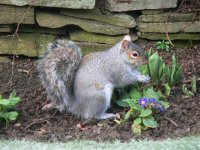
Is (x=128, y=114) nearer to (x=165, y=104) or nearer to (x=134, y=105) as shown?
(x=134, y=105)

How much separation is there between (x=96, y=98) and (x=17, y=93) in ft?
3.20

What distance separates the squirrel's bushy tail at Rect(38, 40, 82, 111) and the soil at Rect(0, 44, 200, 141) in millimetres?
196

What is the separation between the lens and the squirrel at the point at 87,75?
4.77 metres

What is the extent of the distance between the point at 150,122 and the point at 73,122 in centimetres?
74

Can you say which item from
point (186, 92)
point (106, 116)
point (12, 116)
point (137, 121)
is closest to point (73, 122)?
point (106, 116)

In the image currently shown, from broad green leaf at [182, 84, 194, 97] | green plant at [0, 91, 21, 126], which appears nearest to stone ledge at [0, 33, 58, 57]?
green plant at [0, 91, 21, 126]

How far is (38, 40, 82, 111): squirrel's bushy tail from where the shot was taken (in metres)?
4.77

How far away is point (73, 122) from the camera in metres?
4.82

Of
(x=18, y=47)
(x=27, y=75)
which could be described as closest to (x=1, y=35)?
(x=18, y=47)

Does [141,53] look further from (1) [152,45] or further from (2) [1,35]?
(2) [1,35]

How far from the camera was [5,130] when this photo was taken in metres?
4.62

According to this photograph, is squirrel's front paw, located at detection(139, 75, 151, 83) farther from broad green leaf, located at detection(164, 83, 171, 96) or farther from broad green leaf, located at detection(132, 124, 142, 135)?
broad green leaf, located at detection(132, 124, 142, 135)

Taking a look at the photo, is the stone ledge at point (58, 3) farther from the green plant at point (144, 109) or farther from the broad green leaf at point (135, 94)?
the green plant at point (144, 109)

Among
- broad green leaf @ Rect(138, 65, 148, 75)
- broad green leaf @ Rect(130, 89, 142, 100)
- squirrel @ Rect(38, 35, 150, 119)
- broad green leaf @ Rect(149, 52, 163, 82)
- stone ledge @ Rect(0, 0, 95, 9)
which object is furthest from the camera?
stone ledge @ Rect(0, 0, 95, 9)
